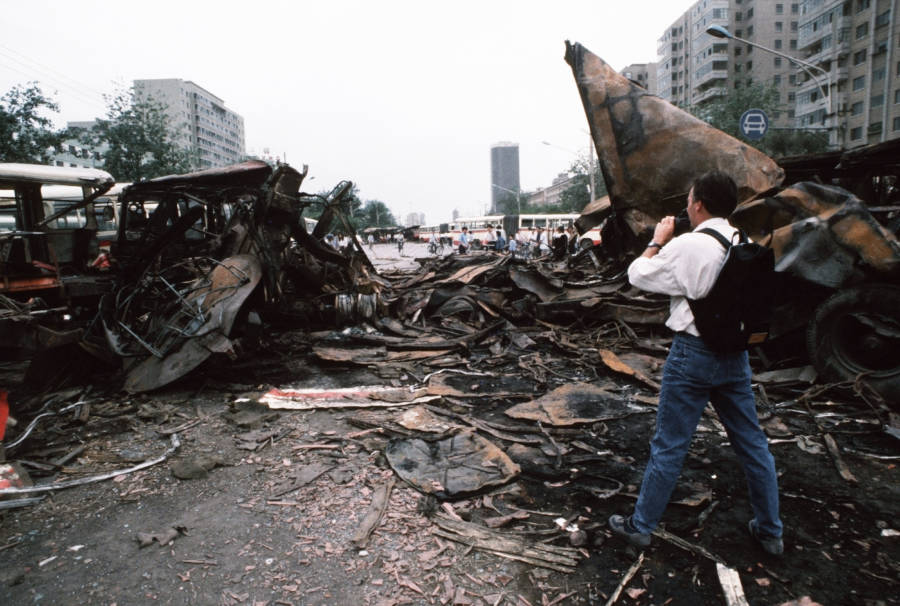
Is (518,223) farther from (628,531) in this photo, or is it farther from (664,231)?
(628,531)

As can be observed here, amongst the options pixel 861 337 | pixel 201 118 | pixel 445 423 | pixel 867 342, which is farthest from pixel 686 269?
pixel 201 118

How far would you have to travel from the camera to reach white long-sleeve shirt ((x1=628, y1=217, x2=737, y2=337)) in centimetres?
246

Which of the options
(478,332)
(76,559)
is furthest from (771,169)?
(76,559)

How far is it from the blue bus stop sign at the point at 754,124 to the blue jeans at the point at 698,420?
1499 cm

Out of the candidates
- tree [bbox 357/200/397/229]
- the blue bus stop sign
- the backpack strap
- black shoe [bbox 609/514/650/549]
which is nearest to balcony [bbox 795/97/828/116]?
the blue bus stop sign

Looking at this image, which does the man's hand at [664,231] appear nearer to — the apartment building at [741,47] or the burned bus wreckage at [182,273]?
the burned bus wreckage at [182,273]

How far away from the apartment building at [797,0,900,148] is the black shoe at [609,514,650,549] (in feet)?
179

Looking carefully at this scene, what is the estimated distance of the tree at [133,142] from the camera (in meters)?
32.9

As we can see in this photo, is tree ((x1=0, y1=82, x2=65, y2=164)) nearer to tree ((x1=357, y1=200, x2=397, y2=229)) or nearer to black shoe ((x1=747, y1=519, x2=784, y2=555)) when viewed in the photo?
Answer: black shoe ((x1=747, y1=519, x2=784, y2=555))

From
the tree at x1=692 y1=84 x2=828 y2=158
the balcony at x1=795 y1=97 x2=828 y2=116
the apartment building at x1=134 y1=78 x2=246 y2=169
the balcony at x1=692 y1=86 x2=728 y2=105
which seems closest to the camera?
the tree at x1=692 y1=84 x2=828 y2=158

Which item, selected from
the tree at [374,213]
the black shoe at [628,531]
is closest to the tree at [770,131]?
the black shoe at [628,531]

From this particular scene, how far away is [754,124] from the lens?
14.6 metres

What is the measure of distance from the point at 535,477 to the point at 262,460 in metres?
2.28

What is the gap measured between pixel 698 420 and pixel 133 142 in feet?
131
